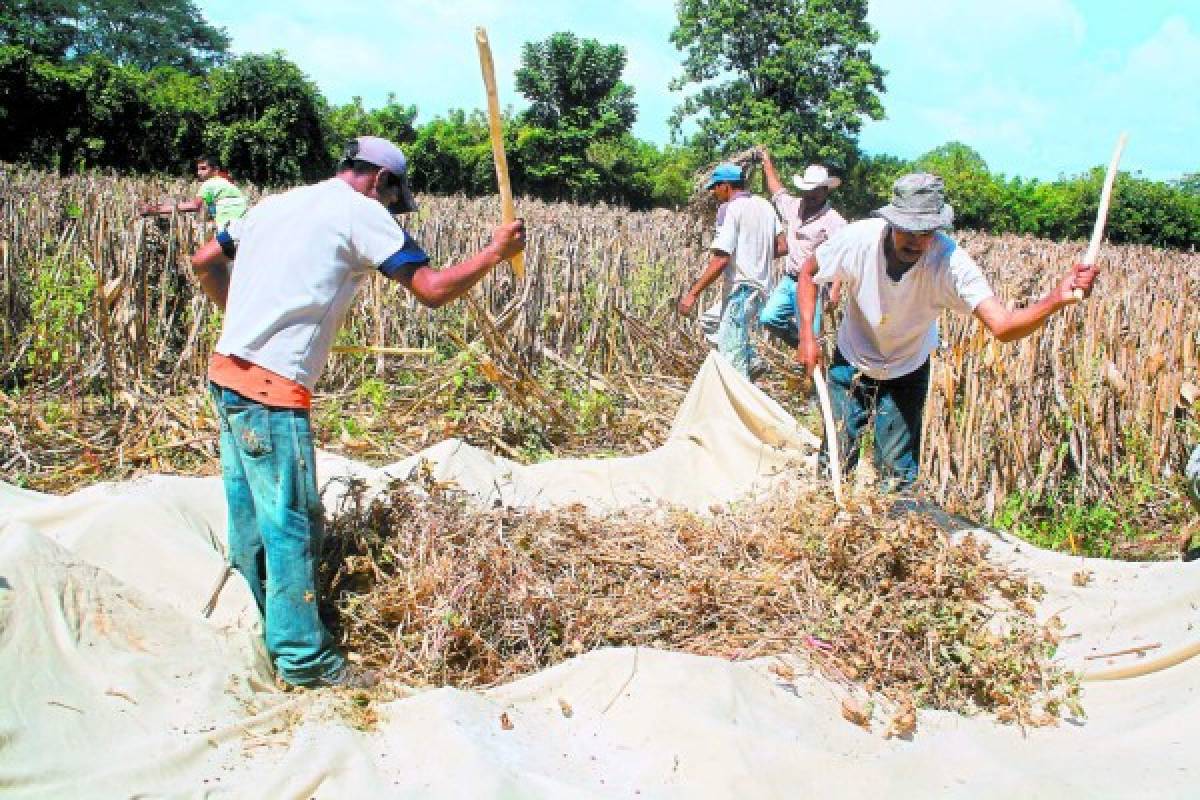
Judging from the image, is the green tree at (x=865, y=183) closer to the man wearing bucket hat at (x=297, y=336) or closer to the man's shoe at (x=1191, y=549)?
the man's shoe at (x=1191, y=549)

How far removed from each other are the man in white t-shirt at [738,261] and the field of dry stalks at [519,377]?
623 millimetres

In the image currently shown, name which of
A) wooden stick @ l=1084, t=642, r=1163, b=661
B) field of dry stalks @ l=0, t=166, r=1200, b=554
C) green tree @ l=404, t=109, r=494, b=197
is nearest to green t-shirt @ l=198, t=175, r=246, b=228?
field of dry stalks @ l=0, t=166, r=1200, b=554

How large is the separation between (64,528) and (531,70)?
3350 centimetres

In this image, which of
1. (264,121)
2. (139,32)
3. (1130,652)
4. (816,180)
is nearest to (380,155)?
(1130,652)

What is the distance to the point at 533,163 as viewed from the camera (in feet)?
110

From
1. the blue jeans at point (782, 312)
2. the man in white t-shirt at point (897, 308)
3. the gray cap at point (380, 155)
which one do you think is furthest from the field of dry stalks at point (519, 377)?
the gray cap at point (380, 155)

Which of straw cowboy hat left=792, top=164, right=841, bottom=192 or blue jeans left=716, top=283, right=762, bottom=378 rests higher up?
straw cowboy hat left=792, top=164, right=841, bottom=192

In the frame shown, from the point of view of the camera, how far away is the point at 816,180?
21.9 ft

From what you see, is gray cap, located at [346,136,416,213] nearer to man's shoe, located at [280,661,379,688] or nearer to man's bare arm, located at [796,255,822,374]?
man's shoe, located at [280,661,379,688]

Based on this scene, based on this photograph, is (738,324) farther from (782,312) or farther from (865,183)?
(865,183)

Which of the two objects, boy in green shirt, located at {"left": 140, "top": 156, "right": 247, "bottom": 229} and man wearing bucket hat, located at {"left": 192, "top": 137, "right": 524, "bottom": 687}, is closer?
man wearing bucket hat, located at {"left": 192, "top": 137, "right": 524, "bottom": 687}

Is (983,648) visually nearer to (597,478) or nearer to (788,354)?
(597,478)

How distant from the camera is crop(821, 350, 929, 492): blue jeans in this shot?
436cm

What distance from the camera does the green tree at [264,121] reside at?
85.9 ft
